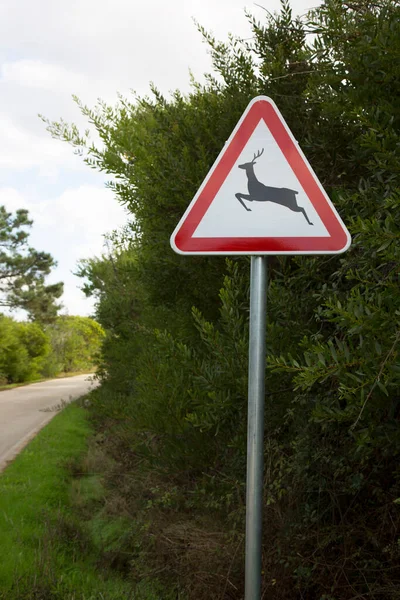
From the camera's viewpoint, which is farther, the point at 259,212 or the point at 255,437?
the point at 259,212

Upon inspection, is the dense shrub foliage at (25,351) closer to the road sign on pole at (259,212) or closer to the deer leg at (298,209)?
the road sign on pole at (259,212)

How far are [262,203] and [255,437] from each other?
0.87 m

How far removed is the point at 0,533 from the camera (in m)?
5.13

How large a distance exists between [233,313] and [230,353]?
0.22 metres

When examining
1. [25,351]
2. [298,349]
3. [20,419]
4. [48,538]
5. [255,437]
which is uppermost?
[255,437]

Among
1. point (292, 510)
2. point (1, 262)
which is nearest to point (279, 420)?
point (292, 510)

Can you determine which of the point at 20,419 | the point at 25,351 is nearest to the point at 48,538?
the point at 20,419

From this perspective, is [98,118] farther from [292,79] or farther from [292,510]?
[292,510]

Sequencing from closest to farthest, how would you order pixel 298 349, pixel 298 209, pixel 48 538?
pixel 298 209 → pixel 298 349 → pixel 48 538

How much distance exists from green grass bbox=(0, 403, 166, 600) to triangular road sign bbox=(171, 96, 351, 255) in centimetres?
268

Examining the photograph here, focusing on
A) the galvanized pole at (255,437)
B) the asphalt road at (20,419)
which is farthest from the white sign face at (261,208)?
the asphalt road at (20,419)

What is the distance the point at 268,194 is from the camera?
223cm

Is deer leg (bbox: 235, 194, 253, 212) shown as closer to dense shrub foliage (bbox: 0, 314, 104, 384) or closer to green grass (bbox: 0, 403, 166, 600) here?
green grass (bbox: 0, 403, 166, 600)

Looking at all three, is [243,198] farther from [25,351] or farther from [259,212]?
[25,351]
